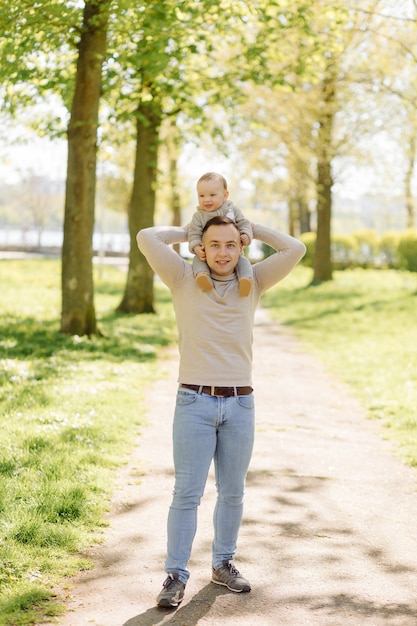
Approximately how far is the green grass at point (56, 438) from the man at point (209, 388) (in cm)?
76

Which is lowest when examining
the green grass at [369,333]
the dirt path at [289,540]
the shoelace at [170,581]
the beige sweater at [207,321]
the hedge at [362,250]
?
the dirt path at [289,540]

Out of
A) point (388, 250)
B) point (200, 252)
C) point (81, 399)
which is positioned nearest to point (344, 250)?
point (388, 250)

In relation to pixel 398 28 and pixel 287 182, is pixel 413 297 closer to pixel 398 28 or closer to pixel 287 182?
pixel 398 28

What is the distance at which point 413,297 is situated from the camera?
23078mm

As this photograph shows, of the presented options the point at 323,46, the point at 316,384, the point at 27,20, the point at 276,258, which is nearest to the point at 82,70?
the point at 27,20

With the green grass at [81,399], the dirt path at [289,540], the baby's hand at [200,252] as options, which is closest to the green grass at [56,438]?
the green grass at [81,399]

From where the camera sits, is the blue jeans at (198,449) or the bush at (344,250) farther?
the bush at (344,250)

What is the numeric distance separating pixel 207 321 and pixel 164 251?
44 cm

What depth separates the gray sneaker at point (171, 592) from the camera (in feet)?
13.3

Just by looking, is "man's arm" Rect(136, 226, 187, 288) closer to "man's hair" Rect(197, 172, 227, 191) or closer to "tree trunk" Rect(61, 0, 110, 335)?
"man's hair" Rect(197, 172, 227, 191)

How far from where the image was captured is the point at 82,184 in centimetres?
1325

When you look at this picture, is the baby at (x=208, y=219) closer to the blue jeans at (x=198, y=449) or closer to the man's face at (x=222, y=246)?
the man's face at (x=222, y=246)

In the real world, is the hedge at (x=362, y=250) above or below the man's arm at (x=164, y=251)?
above

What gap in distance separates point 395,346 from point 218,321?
35.8ft
